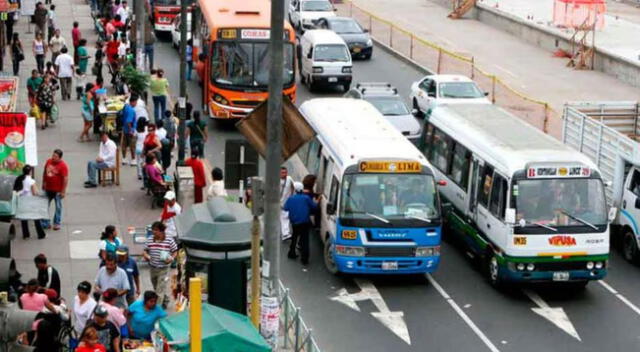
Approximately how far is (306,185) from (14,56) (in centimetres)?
1754

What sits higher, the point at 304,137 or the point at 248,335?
the point at 304,137

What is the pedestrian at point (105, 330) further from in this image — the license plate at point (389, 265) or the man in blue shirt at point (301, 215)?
the man in blue shirt at point (301, 215)

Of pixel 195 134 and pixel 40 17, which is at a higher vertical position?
pixel 40 17

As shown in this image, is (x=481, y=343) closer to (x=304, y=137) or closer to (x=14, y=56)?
(x=304, y=137)

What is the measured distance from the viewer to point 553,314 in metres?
21.3

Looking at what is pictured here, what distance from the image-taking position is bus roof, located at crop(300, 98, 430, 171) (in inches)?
878

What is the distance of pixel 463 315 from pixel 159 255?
518cm

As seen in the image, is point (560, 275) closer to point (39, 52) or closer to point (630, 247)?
point (630, 247)

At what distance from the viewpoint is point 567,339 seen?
20.1m

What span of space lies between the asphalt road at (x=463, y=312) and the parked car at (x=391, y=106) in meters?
8.47

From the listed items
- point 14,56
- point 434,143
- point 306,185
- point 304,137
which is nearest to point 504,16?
point 14,56

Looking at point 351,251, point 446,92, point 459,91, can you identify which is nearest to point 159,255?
point 351,251

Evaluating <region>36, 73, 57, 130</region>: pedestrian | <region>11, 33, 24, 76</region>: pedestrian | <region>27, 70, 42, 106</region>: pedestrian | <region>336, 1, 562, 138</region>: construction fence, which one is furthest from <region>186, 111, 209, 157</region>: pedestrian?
<region>11, 33, 24, 76</region>: pedestrian

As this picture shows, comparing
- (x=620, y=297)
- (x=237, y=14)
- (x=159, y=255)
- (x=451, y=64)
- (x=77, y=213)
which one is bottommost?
(x=620, y=297)
